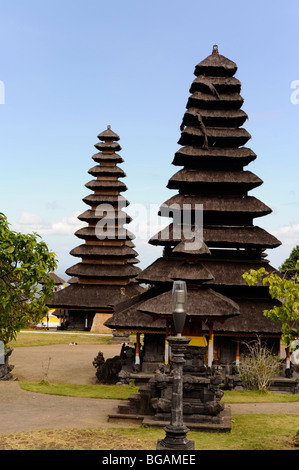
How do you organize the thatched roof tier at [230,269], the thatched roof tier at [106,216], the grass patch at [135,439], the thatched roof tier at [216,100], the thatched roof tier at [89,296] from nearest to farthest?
the grass patch at [135,439] < the thatched roof tier at [230,269] < the thatched roof tier at [216,100] < the thatched roof tier at [89,296] < the thatched roof tier at [106,216]

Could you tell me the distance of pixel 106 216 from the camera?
46.2 metres

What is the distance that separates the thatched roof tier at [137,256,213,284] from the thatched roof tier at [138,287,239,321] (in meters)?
0.74

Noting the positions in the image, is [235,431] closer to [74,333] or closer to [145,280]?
[145,280]

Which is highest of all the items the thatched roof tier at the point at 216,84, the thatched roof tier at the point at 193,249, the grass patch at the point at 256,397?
the thatched roof tier at the point at 216,84

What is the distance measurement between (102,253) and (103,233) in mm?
1884

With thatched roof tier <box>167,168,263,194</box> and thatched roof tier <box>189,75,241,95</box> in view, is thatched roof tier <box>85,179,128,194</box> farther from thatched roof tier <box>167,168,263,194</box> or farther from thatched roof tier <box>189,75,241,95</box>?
thatched roof tier <box>167,168,263,194</box>

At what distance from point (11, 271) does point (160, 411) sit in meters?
7.93

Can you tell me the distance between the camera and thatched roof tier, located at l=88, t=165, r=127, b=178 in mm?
46625

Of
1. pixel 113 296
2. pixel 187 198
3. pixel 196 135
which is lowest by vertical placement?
pixel 113 296

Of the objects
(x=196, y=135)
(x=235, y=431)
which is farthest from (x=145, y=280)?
(x=235, y=431)

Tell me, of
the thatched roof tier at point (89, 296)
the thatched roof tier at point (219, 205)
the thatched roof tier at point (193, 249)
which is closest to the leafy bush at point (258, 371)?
the thatched roof tier at point (193, 249)

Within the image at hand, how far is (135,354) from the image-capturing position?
24.7 meters

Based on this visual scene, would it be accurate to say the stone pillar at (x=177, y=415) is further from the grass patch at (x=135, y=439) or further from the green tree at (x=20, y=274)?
the green tree at (x=20, y=274)

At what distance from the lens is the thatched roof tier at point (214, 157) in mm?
27453
